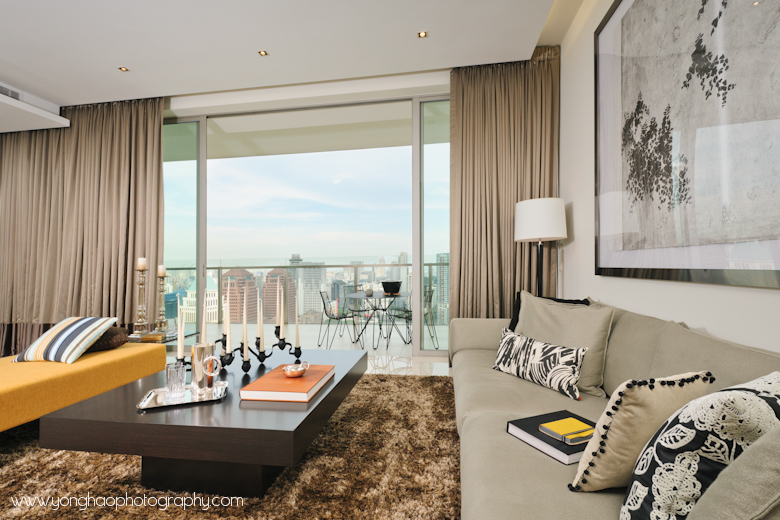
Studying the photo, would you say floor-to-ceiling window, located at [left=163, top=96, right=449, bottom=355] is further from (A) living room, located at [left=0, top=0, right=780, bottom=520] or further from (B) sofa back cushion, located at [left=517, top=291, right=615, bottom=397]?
(B) sofa back cushion, located at [left=517, top=291, right=615, bottom=397]

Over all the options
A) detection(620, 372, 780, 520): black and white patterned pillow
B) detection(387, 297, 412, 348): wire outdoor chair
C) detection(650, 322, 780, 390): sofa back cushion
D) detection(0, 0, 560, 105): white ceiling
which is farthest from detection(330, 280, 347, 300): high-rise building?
detection(620, 372, 780, 520): black and white patterned pillow

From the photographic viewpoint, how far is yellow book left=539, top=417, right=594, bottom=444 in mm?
1173

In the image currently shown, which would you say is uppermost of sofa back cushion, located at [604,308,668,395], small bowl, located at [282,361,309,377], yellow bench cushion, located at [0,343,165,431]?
sofa back cushion, located at [604,308,668,395]

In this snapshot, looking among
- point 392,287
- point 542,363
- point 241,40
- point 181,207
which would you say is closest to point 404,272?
point 392,287

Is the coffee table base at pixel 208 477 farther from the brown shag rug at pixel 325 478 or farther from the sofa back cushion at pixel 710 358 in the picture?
the sofa back cushion at pixel 710 358

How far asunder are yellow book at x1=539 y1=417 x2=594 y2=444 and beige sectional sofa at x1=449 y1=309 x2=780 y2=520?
8 centimetres

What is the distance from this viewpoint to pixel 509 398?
1.65 meters

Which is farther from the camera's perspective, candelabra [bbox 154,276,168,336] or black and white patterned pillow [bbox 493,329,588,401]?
candelabra [bbox 154,276,168,336]

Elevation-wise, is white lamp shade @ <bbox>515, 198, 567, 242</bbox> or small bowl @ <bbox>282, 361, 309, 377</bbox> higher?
white lamp shade @ <bbox>515, 198, 567, 242</bbox>

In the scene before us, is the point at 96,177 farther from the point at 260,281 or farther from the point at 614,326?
the point at 614,326

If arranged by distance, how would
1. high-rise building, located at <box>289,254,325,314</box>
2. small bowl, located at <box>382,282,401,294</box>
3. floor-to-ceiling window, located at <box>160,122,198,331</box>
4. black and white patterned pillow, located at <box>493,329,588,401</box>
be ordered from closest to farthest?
black and white patterned pillow, located at <box>493,329,588,401</box>, floor-to-ceiling window, located at <box>160,122,198,331</box>, small bowl, located at <box>382,282,401,294</box>, high-rise building, located at <box>289,254,325,314</box>

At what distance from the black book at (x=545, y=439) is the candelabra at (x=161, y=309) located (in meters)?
3.48

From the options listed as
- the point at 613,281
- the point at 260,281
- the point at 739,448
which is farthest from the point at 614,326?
the point at 260,281

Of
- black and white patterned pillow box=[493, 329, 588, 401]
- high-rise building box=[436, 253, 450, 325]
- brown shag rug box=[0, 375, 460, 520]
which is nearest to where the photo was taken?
brown shag rug box=[0, 375, 460, 520]
